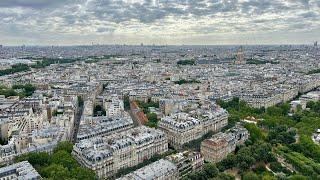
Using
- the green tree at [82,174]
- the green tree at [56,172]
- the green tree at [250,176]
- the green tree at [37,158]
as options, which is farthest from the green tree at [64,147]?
the green tree at [250,176]

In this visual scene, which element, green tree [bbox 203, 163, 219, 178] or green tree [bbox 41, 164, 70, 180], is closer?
green tree [bbox 41, 164, 70, 180]

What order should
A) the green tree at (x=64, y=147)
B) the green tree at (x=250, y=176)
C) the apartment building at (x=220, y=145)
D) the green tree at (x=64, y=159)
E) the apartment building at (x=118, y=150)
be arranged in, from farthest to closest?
the apartment building at (x=220, y=145)
the green tree at (x=64, y=147)
the apartment building at (x=118, y=150)
the green tree at (x=64, y=159)
the green tree at (x=250, y=176)

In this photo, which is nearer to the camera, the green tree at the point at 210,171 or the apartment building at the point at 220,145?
the green tree at the point at 210,171

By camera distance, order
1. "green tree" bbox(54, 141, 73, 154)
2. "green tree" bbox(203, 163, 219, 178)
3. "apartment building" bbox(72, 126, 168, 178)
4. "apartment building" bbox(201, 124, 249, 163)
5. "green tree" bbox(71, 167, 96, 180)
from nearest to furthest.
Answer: "green tree" bbox(71, 167, 96, 180), "green tree" bbox(203, 163, 219, 178), "apartment building" bbox(72, 126, 168, 178), "green tree" bbox(54, 141, 73, 154), "apartment building" bbox(201, 124, 249, 163)

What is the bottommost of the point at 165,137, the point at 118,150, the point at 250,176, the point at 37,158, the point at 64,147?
the point at 250,176

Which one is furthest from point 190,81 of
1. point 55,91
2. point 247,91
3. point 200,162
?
point 200,162

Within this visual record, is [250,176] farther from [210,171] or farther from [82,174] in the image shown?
[82,174]

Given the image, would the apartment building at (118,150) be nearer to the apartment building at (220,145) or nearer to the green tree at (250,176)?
the apartment building at (220,145)

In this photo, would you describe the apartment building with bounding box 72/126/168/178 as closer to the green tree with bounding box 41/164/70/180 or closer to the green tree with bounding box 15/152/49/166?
the green tree with bounding box 41/164/70/180

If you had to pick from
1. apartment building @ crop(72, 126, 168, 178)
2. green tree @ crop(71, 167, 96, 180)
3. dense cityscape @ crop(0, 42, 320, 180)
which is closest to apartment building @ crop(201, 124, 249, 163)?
dense cityscape @ crop(0, 42, 320, 180)

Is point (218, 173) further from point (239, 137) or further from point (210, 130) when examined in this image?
point (210, 130)

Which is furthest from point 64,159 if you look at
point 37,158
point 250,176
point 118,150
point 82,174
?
point 250,176
